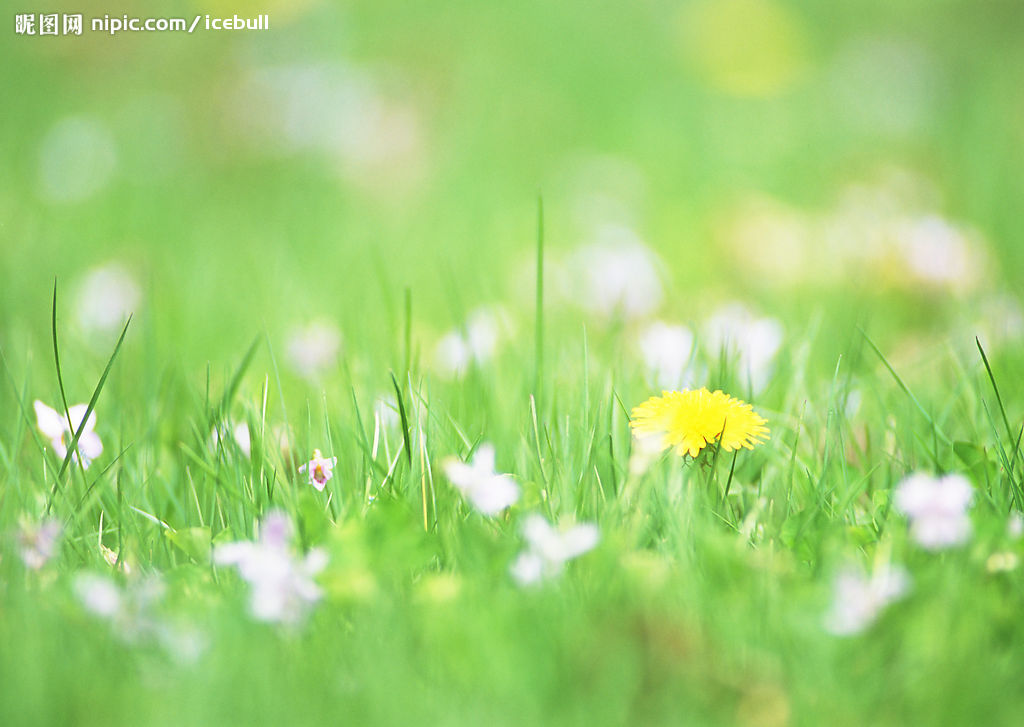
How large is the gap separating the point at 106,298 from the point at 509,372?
1.29 m

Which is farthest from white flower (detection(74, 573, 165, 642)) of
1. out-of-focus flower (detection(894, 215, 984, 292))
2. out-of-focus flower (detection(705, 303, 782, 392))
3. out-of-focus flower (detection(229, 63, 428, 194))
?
out-of-focus flower (detection(229, 63, 428, 194))

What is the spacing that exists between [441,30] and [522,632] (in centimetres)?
427

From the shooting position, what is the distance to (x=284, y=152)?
153 inches

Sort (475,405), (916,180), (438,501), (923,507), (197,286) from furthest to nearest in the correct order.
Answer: (916,180) < (197,286) < (475,405) < (438,501) < (923,507)

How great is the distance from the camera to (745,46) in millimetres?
4543

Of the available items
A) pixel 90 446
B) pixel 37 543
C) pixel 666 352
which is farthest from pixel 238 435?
pixel 666 352

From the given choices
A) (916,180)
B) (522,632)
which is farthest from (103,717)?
(916,180)

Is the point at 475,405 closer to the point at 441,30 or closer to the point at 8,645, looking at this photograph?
the point at 8,645

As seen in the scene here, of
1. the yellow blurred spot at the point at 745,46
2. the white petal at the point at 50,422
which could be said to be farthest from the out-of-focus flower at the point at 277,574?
the yellow blurred spot at the point at 745,46

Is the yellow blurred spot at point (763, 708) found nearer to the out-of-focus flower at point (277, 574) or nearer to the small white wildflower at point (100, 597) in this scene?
the out-of-focus flower at point (277, 574)

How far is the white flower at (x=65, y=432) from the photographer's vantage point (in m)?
1.34

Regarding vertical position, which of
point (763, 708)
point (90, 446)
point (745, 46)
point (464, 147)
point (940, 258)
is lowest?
point (763, 708)

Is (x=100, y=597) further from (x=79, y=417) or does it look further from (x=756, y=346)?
(x=756, y=346)

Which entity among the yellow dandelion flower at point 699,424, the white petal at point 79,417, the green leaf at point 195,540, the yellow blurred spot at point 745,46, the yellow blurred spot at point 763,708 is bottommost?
the yellow blurred spot at point 763,708
